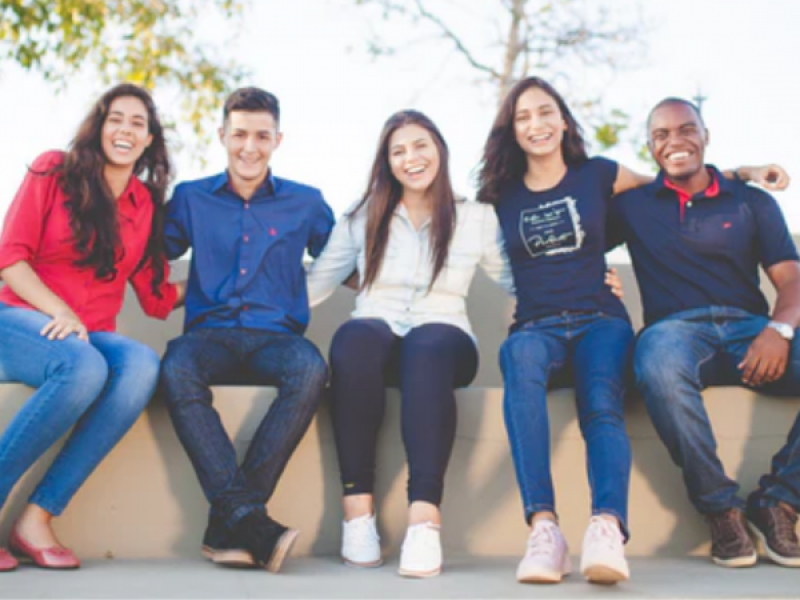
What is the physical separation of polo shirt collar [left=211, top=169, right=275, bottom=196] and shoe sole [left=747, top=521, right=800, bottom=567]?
1.82 m

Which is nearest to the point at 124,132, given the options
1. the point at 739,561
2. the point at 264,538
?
the point at 264,538

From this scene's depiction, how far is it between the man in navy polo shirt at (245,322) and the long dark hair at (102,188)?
0.09 meters

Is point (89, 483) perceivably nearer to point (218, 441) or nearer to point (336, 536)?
point (218, 441)

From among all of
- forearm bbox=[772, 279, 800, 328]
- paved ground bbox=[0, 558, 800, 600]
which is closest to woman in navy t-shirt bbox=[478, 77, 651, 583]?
paved ground bbox=[0, 558, 800, 600]

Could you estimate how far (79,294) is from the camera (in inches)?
120

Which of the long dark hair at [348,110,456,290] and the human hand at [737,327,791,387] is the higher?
the long dark hair at [348,110,456,290]

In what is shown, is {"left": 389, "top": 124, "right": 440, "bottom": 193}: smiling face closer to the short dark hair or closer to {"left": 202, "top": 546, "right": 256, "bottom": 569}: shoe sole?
the short dark hair

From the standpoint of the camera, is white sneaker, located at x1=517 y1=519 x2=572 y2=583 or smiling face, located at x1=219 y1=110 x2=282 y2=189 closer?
white sneaker, located at x1=517 y1=519 x2=572 y2=583

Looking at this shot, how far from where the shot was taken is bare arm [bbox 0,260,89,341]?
2869 millimetres

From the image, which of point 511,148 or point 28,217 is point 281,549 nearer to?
point 28,217

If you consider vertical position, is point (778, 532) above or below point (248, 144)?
below

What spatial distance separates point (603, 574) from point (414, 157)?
1.47 metres

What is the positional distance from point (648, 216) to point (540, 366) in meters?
0.76

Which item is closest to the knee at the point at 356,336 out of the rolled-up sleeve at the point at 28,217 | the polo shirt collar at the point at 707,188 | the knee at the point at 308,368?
the knee at the point at 308,368
